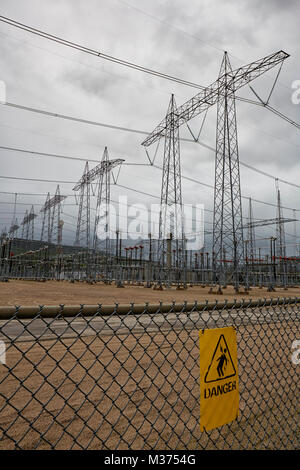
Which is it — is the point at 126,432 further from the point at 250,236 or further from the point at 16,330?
the point at 250,236

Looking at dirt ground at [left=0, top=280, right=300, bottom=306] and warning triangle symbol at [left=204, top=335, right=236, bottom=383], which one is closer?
warning triangle symbol at [left=204, top=335, right=236, bottom=383]

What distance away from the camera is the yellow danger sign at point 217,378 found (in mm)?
1964

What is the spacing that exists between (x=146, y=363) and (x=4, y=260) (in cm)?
2890

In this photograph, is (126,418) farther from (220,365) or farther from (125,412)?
(220,365)

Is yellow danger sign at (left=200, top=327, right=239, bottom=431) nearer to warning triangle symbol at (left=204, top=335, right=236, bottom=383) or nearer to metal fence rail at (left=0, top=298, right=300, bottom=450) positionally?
warning triangle symbol at (left=204, top=335, right=236, bottom=383)

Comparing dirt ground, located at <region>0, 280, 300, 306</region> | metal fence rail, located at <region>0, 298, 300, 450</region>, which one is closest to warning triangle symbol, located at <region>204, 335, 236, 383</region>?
metal fence rail, located at <region>0, 298, 300, 450</region>

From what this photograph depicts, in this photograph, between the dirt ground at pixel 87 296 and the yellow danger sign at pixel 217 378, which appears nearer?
the yellow danger sign at pixel 217 378

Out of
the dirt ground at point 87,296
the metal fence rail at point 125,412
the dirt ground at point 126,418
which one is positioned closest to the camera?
the metal fence rail at point 125,412

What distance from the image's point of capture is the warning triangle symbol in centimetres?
201

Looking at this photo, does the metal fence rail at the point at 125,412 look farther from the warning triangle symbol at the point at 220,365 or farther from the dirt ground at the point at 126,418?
the warning triangle symbol at the point at 220,365

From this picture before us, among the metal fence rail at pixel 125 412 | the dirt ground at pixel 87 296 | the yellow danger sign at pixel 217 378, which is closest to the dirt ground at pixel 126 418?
the metal fence rail at pixel 125 412

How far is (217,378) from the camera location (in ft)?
6.72

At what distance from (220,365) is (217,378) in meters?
0.08

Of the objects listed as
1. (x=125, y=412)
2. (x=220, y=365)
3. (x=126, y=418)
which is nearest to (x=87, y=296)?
(x=125, y=412)
